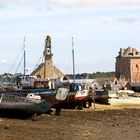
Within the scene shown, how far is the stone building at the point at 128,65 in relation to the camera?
15312cm

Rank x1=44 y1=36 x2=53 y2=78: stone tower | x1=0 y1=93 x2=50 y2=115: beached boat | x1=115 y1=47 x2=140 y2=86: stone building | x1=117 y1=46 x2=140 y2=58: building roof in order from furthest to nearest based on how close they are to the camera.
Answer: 1. x1=117 y1=46 x2=140 y2=58: building roof
2. x1=115 y1=47 x2=140 y2=86: stone building
3. x1=44 y1=36 x2=53 y2=78: stone tower
4. x1=0 y1=93 x2=50 y2=115: beached boat

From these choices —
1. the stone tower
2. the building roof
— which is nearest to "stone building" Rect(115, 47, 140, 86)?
the building roof

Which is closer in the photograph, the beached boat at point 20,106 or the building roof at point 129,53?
the beached boat at point 20,106

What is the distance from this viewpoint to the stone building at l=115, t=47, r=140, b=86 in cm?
15312

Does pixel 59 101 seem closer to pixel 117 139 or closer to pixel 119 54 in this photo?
pixel 117 139

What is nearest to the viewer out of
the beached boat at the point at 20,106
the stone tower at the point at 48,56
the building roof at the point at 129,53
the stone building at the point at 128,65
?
the beached boat at the point at 20,106

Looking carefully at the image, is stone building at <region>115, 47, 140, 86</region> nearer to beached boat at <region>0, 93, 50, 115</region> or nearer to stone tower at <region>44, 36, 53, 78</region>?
stone tower at <region>44, 36, 53, 78</region>

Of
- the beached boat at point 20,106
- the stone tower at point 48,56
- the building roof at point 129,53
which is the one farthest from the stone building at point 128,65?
the beached boat at point 20,106

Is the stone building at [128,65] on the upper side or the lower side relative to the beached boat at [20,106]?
upper

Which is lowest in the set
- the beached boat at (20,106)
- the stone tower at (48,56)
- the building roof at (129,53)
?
the beached boat at (20,106)

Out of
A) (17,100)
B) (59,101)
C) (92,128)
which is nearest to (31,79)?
(59,101)

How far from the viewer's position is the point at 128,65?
157m

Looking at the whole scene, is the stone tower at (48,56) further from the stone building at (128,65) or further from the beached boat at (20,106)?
the stone building at (128,65)

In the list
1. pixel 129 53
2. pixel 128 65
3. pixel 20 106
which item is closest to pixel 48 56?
pixel 20 106
